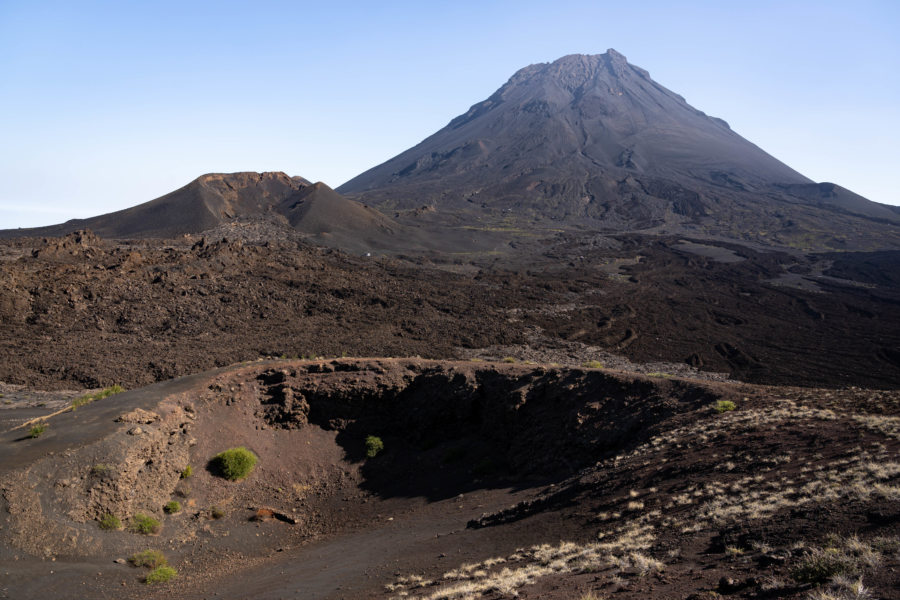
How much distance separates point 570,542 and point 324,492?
30.3 feet

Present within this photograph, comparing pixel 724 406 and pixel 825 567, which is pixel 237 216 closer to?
pixel 724 406

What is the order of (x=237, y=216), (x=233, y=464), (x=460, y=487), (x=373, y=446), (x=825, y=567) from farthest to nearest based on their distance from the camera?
(x=237, y=216) → (x=373, y=446) → (x=460, y=487) → (x=233, y=464) → (x=825, y=567)

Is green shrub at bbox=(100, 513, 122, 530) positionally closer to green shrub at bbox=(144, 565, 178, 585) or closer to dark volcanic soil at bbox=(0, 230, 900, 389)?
green shrub at bbox=(144, 565, 178, 585)

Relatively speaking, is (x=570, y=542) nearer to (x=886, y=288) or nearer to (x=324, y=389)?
(x=324, y=389)

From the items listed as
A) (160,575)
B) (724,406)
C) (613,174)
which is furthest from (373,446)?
(613,174)

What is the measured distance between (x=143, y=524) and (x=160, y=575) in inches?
66.4

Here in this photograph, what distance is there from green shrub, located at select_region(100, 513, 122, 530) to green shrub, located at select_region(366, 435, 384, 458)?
7.21 meters

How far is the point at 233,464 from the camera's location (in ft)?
49.7

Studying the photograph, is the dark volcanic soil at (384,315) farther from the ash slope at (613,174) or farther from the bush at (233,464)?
the ash slope at (613,174)

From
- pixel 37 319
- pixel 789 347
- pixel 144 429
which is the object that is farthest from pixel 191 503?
pixel 789 347

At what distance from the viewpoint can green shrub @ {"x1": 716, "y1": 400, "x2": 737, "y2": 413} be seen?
44.7 ft

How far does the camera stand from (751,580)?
226 inches

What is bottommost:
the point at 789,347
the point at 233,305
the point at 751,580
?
the point at 789,347

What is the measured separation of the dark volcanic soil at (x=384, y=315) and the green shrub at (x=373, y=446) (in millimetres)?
13865
